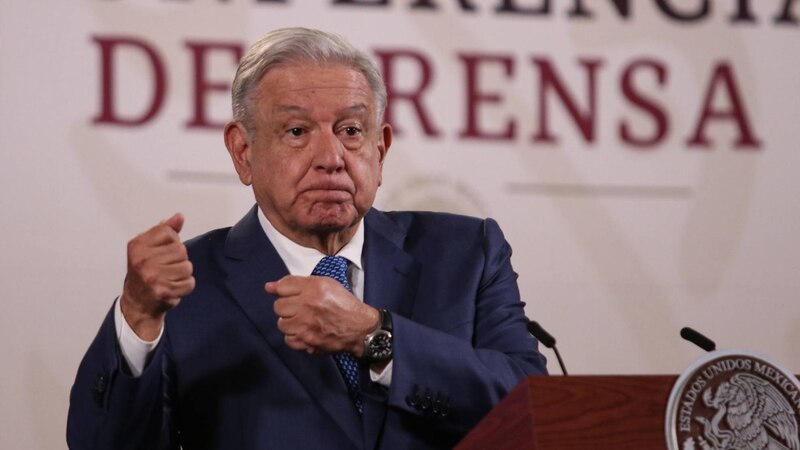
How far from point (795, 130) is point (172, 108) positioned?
177cm

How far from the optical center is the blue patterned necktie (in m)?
2.30

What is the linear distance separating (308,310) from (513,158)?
168cm

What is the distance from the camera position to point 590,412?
1.74 metres

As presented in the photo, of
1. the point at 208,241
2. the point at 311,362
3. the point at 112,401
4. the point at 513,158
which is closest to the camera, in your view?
the point at 112,401

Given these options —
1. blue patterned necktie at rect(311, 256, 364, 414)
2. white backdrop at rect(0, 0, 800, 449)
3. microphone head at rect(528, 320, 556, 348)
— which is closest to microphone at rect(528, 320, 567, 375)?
microphone head at rect(528, 320, 556, 348)

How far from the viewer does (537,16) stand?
12.3ft

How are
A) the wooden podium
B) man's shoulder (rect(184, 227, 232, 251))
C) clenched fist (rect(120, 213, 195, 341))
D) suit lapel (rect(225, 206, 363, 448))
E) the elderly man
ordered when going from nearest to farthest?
1. the wooden podium
2. clenched fist (rect(120, 213, 195, 341))
3. the elderly man
4. suit lapel (rect(225, 206, 363, 448))
5. man's shoulder (rect(184, 227, 232, 251))

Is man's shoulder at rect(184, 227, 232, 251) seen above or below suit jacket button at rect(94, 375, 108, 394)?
above

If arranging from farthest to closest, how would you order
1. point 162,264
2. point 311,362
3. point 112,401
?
point 311,362, point 112,401, point 162,264

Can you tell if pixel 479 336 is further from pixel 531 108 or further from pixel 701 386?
Answer: pixel 531 108

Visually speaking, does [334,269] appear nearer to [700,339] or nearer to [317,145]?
[317,145]

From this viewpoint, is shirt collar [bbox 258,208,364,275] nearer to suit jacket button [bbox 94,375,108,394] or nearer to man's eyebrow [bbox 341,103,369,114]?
man's eyebrow [bbox 341,103,369,114]

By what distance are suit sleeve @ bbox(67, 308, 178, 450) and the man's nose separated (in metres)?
0.45

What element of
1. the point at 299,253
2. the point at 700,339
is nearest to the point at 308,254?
the point at 299,253
